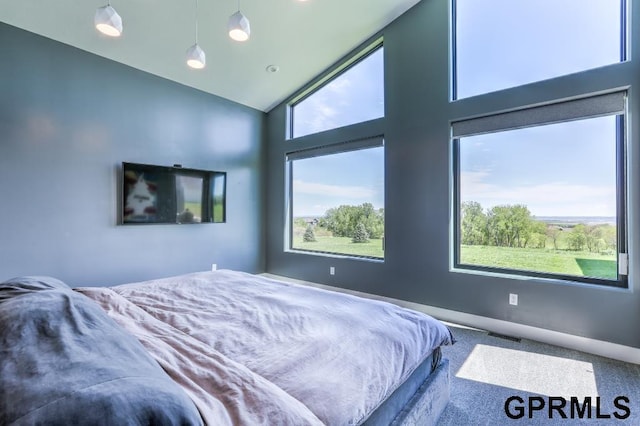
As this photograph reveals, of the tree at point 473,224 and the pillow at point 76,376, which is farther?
the tree at point 473,224

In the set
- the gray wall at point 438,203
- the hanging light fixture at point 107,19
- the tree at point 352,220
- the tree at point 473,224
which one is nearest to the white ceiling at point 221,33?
the gray wall at point 438,203

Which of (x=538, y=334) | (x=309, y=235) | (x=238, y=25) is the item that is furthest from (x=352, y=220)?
(x=238, y=25)

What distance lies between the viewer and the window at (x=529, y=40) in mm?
2602

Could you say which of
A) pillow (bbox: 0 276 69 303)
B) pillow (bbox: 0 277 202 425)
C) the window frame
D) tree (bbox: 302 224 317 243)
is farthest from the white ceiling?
pillow (bbox: 0 277 202 425)

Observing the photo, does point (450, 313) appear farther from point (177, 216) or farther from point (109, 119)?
point (109, 119)

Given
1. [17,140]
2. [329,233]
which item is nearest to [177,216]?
[17,140]

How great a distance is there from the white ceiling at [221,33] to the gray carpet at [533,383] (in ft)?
12.3

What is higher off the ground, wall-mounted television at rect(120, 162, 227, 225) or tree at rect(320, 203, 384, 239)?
wall-mounted television at rect(120, 162, 227, 225)

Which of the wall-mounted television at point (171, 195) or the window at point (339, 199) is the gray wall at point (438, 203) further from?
the wall-mounted television at point (171, 195)

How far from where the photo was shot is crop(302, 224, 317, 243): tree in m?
4.82

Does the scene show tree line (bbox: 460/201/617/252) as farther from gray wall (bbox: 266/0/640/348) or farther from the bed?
the bed

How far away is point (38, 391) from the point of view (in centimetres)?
62

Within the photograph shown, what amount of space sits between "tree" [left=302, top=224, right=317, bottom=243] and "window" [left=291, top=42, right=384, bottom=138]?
1.55 meters

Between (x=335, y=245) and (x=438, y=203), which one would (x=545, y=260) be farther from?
(x=335, y=245)
